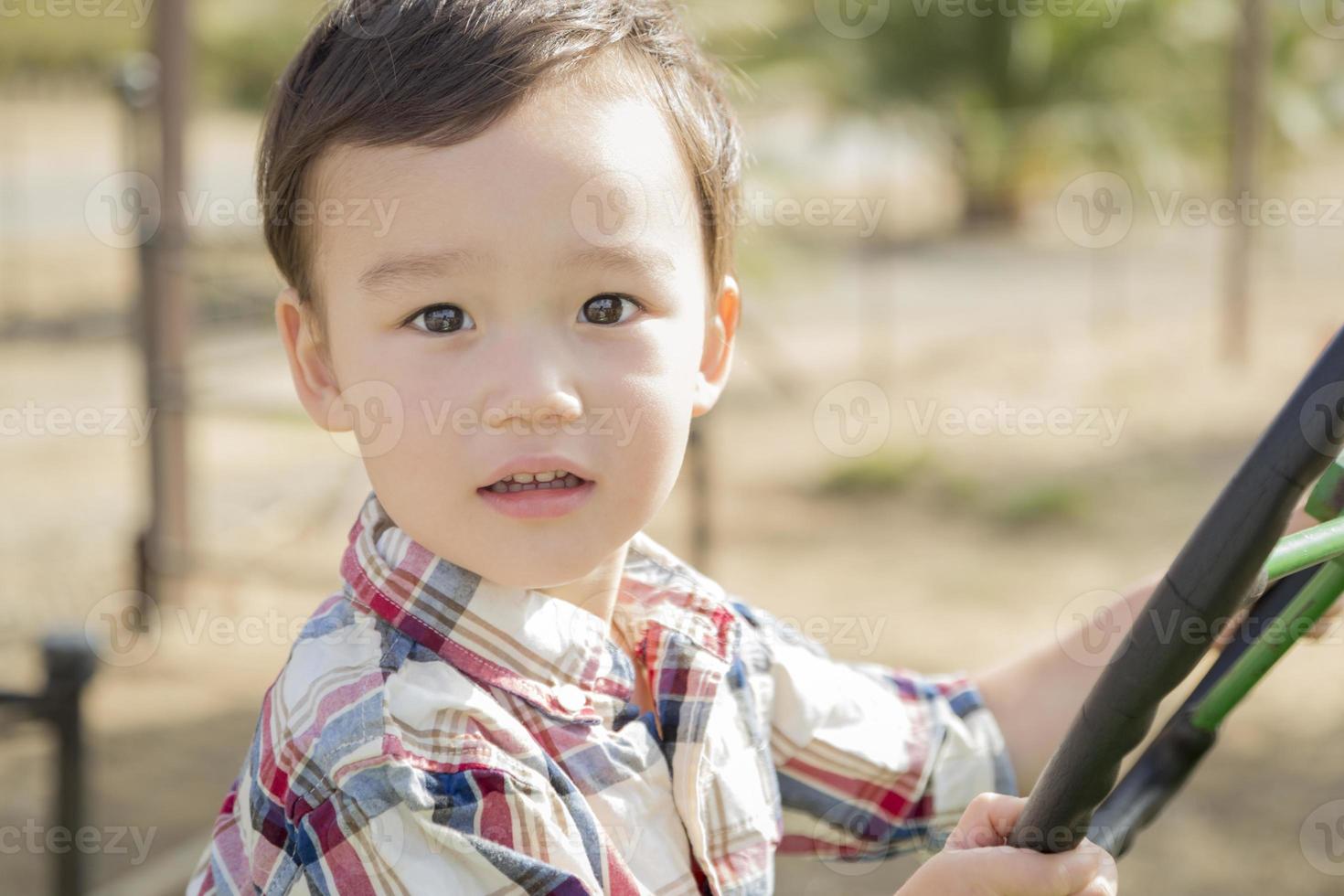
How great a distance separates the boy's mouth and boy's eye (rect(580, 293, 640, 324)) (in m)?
0.11

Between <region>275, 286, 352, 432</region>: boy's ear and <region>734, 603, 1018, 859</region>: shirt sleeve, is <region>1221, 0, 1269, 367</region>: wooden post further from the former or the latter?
<region>275, 286, 352, 432</region>: boy's ear

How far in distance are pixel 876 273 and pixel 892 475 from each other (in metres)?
5.91

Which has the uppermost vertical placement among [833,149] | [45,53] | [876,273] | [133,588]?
[45,53]

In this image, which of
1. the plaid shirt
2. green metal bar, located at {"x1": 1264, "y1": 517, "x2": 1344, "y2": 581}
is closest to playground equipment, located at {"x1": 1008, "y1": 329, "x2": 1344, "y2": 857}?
Result: green metal bar, located at {"x1": 1264, "y1": 517, "x2": 1344, "y2": 581}

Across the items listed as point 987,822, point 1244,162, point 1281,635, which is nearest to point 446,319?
point 987,822

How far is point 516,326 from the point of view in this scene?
103cm

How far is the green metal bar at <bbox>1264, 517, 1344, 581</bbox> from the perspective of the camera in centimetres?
83

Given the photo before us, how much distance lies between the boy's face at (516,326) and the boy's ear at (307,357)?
0.06 meters

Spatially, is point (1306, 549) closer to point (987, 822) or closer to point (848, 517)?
point (987, 822)

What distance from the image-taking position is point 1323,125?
1340 cm

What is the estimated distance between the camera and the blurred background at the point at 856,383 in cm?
362

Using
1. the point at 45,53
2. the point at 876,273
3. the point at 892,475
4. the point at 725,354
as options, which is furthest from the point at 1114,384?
the point at 45,53

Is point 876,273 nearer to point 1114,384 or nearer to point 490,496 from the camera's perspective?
point 1114,384

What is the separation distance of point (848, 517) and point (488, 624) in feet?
16.6
